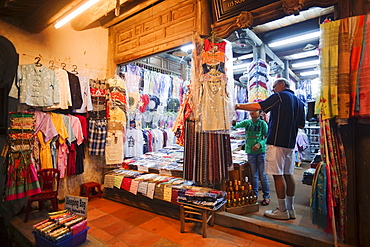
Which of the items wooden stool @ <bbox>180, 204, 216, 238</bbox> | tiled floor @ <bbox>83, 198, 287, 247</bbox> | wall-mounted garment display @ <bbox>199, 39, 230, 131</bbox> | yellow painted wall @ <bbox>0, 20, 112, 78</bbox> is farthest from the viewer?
yellow painted wall @ <bbox>0, 20, 112, 78</bbox>

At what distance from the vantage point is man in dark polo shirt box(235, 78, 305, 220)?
10.4 ft

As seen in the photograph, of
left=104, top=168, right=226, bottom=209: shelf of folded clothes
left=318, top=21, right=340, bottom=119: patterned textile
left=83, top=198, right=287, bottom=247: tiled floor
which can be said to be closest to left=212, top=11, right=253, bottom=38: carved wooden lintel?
left=318, top=21, right=340, bottom=119: patterned textile

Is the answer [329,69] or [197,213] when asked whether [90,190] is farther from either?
[329,69]

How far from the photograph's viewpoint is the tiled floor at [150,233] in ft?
9.11

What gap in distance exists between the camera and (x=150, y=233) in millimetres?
3053

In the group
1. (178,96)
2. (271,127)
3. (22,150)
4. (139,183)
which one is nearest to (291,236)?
(271,127)

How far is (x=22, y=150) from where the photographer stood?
3.61 meters

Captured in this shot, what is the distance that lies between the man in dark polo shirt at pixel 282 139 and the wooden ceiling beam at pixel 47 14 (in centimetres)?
318

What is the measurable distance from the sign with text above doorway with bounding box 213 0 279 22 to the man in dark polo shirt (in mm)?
1295

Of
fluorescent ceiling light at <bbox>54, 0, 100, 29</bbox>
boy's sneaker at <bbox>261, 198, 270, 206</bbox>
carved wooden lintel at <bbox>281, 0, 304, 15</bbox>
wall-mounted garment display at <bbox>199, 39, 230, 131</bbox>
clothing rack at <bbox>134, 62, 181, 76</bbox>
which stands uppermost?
clothing rack at <bbox>134, 62, 181, 76</bbox>

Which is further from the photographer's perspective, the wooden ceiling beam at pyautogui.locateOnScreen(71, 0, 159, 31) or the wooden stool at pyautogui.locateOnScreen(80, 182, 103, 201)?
the wooden stool at pyautogui.locateOnScreen(80, 182, 103, 201)

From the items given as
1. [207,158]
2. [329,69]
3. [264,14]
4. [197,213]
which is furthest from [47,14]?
[329,69]

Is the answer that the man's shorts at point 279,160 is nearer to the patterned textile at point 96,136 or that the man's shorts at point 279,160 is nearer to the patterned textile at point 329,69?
the patterned textile at point 329,69

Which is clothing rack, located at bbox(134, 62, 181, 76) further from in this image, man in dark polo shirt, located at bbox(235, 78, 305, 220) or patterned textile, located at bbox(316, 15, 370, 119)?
patterned textile, located at bbox(316, 15, 370, 119)
